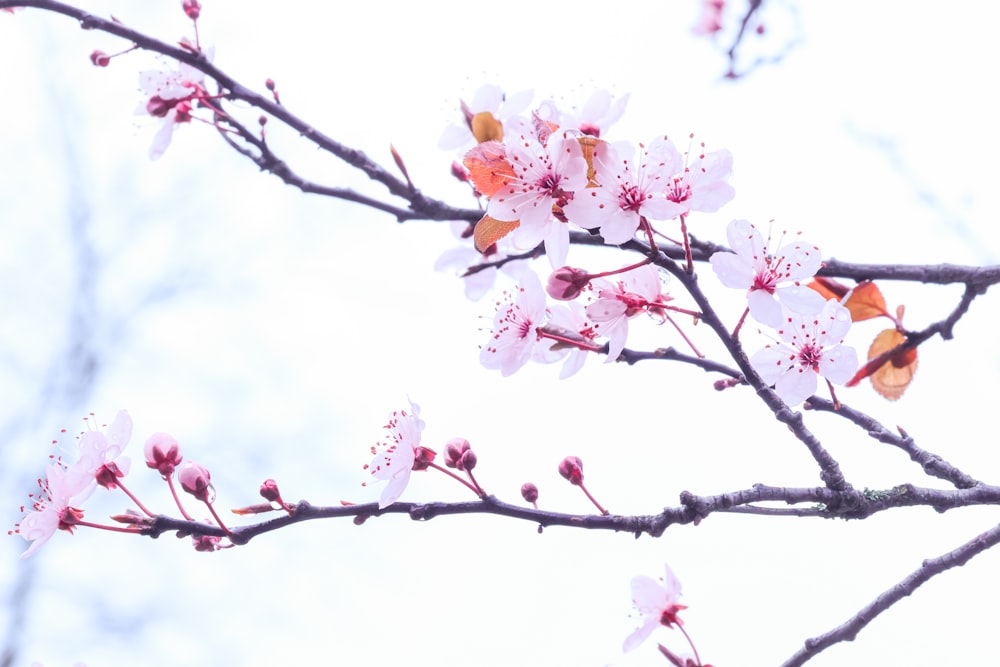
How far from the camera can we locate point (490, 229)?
0.88m

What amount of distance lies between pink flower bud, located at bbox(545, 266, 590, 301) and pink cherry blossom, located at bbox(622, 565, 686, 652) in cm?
58

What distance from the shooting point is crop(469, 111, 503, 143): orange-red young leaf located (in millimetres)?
1198

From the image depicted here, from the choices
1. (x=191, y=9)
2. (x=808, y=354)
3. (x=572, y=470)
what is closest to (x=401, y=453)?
(x=572, y=470)

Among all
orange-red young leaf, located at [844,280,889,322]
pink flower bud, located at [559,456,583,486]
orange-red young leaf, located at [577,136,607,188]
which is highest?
orange-red young leaf, located at [844,280,889,322]

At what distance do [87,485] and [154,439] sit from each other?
0.13 meters

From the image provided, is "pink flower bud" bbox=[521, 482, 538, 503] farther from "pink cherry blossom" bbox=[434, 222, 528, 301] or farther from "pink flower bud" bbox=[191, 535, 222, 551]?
"pink cherry blossom" bbox=[434, 222, 528, 301]

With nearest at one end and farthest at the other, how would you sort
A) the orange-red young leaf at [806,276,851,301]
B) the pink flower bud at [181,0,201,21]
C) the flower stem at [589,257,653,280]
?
1. the flower stem at [589,257,653,280]
2. the orange-red young leaf at [806,276,851,301]
3. the pink flower bud at [181,0,201,21]

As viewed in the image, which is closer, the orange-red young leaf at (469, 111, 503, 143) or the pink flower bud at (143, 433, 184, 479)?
the pink flower bud at (143, 433, 184, 479)

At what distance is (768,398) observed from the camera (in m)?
0.87

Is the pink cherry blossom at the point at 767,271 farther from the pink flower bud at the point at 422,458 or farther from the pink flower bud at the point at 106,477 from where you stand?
the pink flower bud at the point at 106,477

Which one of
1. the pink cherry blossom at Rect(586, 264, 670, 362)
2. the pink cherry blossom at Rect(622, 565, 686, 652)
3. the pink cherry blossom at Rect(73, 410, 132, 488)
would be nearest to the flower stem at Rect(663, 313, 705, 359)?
the pink cherry blossom at Rect(586, 264, 670, 362)

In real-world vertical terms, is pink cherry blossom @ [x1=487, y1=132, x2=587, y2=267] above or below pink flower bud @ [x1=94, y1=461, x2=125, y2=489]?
above

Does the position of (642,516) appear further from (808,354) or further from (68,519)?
(68,519)

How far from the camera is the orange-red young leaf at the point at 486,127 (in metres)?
1.20
